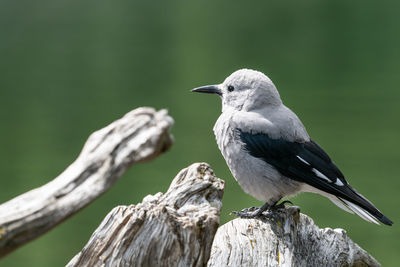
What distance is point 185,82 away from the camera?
54.1 ft

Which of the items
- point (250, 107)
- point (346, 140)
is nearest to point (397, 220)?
point (346, 140)

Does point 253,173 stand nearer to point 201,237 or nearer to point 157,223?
point 201,237

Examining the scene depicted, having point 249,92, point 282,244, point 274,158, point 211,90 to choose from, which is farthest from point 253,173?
point 211,90

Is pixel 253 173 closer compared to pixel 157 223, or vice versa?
pixel 157 223

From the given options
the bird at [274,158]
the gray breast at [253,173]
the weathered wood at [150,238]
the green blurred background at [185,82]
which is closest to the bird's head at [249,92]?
the bird at [274,158]

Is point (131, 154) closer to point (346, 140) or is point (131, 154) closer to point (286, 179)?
point (286, 179)

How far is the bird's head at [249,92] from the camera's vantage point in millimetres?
4902

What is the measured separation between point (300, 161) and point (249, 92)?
0.67 m

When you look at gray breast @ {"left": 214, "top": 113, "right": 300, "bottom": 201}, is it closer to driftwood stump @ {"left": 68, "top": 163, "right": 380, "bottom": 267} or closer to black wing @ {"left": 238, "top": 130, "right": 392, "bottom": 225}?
black wing @ {"left": 238, "top": 130, "right": 392, "bottom": 225}

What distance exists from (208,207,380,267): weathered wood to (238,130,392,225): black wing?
0.30m

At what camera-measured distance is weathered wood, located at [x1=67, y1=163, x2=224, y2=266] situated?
3.26 meters

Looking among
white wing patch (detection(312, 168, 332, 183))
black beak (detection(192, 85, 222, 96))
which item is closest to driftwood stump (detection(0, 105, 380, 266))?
white wing patch (detection(312, 168, 332, 183))

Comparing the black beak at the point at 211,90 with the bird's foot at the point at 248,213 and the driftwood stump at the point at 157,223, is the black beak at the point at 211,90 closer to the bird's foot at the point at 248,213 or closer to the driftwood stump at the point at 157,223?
the driftwood stump at the point at 157,223

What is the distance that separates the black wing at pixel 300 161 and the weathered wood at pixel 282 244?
30cm
